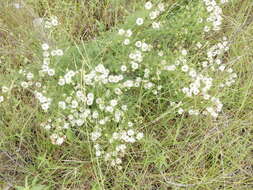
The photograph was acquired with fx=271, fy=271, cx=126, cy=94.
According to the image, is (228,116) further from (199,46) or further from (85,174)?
(85,174)

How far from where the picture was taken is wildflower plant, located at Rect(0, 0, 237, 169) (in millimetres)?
1984

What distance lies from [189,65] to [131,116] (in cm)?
63

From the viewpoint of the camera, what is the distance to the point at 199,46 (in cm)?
238

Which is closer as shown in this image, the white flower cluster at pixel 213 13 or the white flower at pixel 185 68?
the white flower at pixel 185 68

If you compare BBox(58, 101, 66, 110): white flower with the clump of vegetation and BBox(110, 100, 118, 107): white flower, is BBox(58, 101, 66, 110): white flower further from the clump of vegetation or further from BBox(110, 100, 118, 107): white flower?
BBox(110, 100, 118, 107): white flower

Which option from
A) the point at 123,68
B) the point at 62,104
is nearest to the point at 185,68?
the point at 123,68

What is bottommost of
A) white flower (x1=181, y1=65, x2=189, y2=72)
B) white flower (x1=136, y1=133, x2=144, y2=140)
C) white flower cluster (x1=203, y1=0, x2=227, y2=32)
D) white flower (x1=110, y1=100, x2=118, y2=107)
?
white flower (x1=136, y1=133, x2=144, y2=140)

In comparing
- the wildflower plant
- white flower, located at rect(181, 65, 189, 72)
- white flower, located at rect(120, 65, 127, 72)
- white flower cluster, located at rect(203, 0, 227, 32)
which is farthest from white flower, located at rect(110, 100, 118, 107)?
white flower cluster, located at rect(203, 0, 227, 32)

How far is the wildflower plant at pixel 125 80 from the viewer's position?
6.51 ft

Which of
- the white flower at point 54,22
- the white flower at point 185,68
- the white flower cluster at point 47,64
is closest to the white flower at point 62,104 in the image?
the white flower cluster at point 47,64

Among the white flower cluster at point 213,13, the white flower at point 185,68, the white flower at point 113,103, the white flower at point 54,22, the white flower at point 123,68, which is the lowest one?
the white flower at point 113,103

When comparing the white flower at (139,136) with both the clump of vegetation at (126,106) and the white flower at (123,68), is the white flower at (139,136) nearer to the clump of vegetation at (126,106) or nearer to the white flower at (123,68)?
the clump of vegetation at (126,106)

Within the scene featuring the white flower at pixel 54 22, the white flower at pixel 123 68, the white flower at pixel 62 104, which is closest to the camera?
the white flower at pixel 62 104

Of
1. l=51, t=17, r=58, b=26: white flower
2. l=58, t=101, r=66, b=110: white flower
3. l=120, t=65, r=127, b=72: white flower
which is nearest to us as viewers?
l=58, t=101, r=66, b=110: white flower
